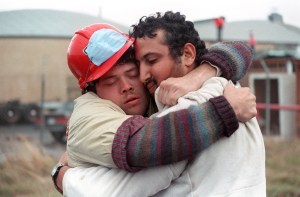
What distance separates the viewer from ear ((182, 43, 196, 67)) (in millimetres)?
2119

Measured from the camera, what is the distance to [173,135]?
1.85 metres

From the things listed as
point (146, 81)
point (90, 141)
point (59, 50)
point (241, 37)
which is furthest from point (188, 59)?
point (241, 37)

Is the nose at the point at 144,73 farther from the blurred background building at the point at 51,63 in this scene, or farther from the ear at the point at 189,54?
the blurred background building at the point at 51,63

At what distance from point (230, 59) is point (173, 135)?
52 cm

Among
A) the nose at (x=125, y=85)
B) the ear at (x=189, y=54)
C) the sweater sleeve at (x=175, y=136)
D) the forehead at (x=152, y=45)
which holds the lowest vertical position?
the sweater sleeve at (x=175, y=136)

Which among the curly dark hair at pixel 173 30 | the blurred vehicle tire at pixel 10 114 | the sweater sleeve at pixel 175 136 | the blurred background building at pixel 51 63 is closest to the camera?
the sweater sleeve at pixel 175 136

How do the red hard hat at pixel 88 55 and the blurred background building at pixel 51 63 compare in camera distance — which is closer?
the red hard hat at pixel 88 55

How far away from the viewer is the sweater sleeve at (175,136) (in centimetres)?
184

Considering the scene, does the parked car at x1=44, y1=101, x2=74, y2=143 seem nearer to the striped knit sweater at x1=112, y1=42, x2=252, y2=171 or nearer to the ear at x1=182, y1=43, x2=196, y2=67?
the ear at x1=182, y1=43, x2=196, y2=67

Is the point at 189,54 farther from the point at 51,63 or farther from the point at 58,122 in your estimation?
the point at 51,63

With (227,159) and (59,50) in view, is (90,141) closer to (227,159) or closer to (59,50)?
(227,159)

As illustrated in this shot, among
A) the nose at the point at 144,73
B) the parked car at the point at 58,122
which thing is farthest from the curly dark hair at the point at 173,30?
the parked car at the point at 58,122

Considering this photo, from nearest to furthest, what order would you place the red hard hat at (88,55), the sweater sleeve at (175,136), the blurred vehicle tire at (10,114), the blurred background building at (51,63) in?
the sweater sleeve at (175,136) < the red hard hat at (88,55) < the blurred background building at (51,63) < the blurred vehicle tire at (10,114)

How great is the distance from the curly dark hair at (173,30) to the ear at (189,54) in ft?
0.06
